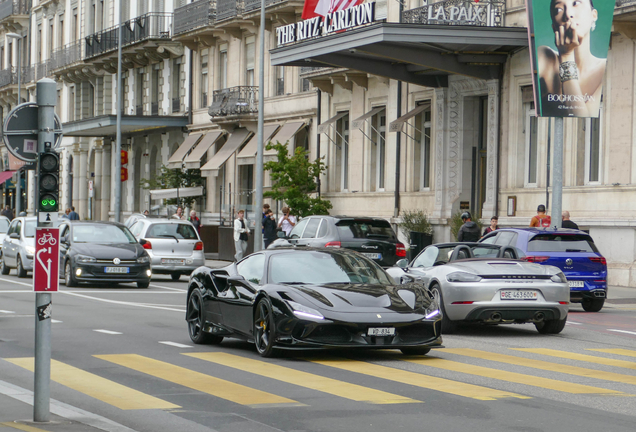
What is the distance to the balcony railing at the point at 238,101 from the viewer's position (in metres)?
41.1

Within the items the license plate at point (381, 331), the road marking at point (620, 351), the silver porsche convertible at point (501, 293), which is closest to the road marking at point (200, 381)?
the license plate at point (381, 331)

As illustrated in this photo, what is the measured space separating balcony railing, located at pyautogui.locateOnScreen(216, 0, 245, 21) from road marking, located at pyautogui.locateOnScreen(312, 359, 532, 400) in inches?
1230

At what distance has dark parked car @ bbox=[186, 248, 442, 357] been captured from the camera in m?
11.4

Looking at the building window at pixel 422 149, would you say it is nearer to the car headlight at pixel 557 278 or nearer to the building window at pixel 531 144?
the building window at pixel 531 144

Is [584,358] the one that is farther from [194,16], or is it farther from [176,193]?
[194,16]

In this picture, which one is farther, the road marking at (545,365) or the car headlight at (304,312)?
the car headlight at (304,312)

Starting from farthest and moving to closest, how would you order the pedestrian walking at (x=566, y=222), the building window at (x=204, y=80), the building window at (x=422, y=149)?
the building window at (x=204, y=80) < the building window at (x=422, y=149) < the pedestrian walking at (x=566, y=222)

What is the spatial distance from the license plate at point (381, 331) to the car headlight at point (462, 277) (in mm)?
3553

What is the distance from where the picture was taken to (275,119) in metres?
40.7

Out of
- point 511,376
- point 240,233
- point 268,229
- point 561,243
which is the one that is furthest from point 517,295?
point 240,233

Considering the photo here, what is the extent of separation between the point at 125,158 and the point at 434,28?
25.7m

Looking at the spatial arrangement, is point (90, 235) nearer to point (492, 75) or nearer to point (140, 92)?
point (492, 75)

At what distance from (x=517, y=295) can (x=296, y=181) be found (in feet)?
68.9

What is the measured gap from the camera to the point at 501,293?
47.9 feet
